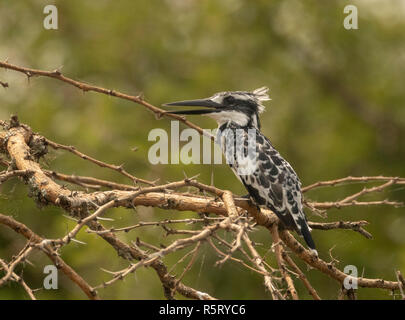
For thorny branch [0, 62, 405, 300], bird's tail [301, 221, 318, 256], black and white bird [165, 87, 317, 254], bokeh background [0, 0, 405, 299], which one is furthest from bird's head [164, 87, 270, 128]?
bokeh background [0, 0, 405, 299]

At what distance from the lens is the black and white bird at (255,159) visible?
3680 millimetres

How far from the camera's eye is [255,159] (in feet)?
13.3

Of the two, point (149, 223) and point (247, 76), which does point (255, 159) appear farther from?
point (247, 76)

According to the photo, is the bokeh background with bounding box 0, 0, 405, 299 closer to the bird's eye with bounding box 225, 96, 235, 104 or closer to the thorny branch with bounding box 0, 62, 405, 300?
the bird's eye with bounding box 225, 96, 235, 104

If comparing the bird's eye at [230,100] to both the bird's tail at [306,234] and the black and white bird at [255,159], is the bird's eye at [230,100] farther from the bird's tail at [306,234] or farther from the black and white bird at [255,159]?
the bird's tail at [306,234]

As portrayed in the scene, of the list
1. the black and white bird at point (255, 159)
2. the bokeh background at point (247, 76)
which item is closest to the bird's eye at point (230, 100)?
the black and white bird at point (255, 159)

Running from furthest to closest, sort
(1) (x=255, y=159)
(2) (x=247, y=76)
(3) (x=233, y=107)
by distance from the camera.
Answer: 1. (2) (x=247, y=76)
2. (3) (x=233, y=107)
3. (1) (x=255, y=159)

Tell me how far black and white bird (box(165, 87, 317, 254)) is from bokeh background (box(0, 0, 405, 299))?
2100mm

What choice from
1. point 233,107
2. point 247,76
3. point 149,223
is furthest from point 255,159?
point 247,76

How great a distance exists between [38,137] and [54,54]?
6.28 metres

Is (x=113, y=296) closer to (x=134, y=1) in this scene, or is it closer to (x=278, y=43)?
(x=134, y=1)

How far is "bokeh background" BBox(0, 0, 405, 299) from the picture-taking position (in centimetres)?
712

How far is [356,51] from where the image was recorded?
31.2 feet

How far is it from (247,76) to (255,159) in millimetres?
6007
